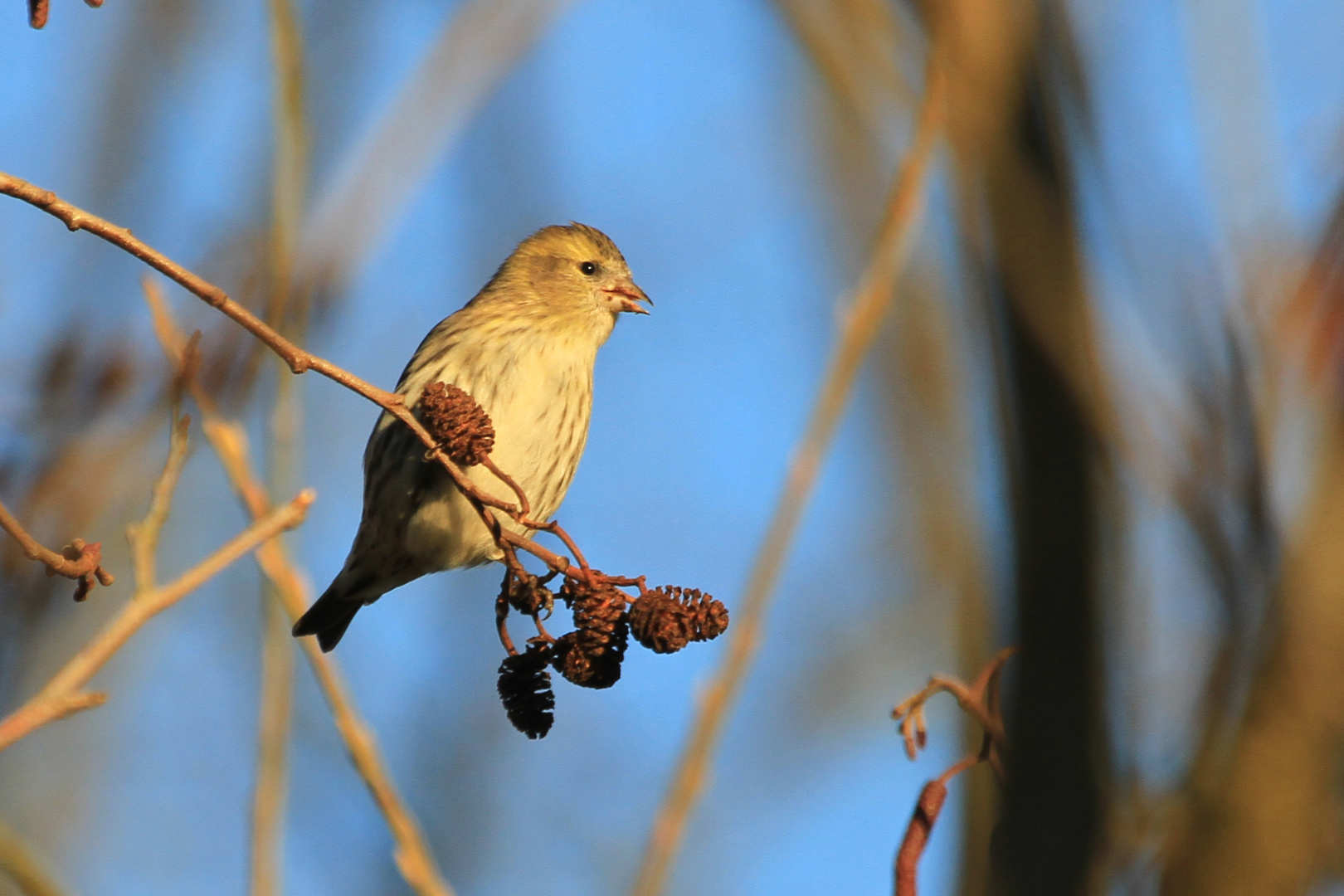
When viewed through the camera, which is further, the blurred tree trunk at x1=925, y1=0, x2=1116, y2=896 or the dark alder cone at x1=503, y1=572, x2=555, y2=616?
the dark alder cone at x1=503, y1=572, x2=555, y2=616

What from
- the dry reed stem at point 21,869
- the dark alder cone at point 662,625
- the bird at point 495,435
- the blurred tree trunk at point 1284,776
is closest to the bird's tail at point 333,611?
the bird at point 495,435

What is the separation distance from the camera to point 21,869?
7.07ft

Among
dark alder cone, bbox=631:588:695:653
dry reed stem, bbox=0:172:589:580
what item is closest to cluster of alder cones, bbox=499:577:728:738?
dark alder cone, bbox=631:588:695:653

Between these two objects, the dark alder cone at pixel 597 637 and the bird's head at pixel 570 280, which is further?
the bird's head at pixel 570 280

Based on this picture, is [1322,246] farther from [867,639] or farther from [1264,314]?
[867,639]

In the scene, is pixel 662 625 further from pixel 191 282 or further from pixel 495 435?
pixel 495 435

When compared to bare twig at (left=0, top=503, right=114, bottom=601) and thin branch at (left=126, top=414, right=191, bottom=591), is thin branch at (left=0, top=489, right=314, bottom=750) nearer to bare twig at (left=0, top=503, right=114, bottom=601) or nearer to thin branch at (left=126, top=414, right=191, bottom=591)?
thin branch at (left=126, top=414, right=191, bottom=591)

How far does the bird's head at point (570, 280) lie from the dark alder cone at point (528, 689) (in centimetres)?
211

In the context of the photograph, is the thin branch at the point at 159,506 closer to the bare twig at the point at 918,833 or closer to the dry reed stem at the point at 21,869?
the dry reed stem at the point at 21,869

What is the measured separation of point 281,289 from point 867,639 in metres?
5.99

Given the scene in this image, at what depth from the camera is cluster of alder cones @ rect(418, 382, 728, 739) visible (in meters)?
2.27

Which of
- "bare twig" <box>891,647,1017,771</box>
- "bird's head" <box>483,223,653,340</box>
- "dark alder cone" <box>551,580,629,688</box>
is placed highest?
"bird's head" <box>483,223,653,340</box>

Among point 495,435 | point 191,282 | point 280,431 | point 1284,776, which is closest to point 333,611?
point 495,435

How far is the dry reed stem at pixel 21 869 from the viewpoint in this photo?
2.13m
